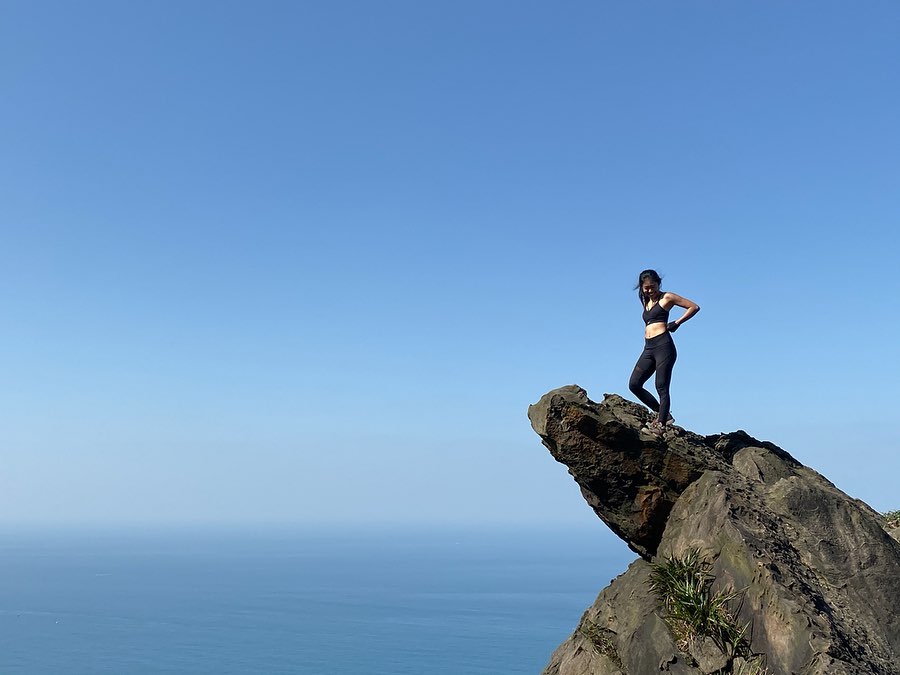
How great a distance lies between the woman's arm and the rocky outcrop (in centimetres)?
217

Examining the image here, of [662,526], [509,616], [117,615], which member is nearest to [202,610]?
[117,615]

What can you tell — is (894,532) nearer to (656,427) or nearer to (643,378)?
(656,427)

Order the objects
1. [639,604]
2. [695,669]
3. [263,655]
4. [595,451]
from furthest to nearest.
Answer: [263,655] → [595,451] → [639,604] → [695,669]

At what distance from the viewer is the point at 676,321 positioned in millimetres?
15039

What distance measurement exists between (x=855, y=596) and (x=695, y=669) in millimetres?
3378

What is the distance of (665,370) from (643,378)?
63 centimetres

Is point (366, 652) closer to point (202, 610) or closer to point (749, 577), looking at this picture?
point (202, 610)

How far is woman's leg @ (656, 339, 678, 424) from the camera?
15.1 metres

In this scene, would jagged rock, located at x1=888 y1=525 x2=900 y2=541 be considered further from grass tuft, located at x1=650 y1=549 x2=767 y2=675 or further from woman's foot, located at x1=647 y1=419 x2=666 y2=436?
grass tuft, located at x1=650 y1=549 x2=767 y2=675

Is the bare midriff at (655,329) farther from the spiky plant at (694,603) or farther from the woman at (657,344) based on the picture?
the spiky plant at (694,603)

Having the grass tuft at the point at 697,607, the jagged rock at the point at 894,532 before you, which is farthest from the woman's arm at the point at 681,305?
the jagged rock at the point at 894,532

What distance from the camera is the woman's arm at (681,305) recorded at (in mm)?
14922

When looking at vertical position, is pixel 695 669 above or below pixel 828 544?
below

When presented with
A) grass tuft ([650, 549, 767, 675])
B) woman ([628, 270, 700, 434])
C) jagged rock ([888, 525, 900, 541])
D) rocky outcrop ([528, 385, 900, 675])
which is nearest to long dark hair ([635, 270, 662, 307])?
woman ([628, 270, 700, 434])
